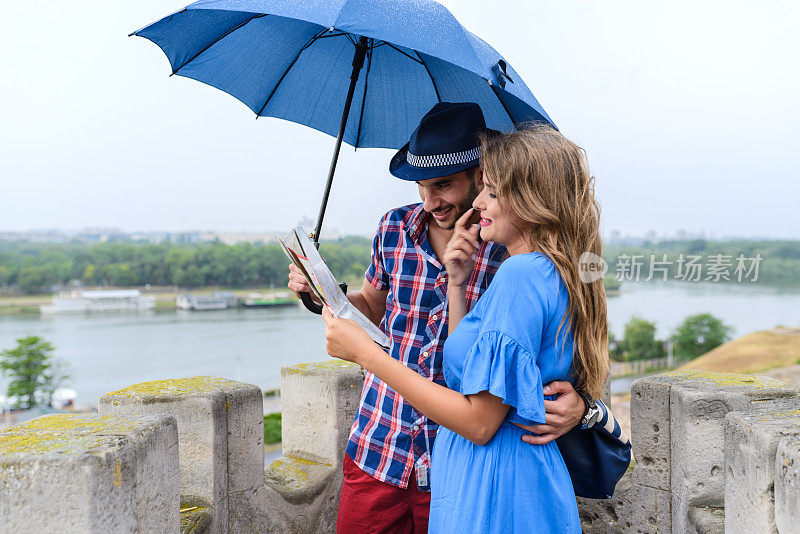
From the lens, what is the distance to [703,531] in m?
2.35

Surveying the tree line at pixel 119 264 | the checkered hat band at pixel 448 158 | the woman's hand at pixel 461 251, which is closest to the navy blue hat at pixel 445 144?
the checkered hat band at pixel 448 158

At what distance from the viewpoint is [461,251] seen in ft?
6.57

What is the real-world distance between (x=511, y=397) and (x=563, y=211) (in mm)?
474

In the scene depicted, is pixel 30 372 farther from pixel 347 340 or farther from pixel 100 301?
pixel 347 340

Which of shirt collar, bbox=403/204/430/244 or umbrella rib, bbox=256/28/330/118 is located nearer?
shirt collar, bbox=403/204/430/244

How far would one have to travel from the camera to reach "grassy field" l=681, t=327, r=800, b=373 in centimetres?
5398

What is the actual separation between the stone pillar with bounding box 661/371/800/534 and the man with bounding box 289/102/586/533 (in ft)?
3.22

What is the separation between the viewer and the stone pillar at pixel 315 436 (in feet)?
9.26

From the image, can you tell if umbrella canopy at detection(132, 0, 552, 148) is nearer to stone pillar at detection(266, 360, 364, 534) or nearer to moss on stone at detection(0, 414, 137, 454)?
stone pillar at detection(266, 360, 364, 534)

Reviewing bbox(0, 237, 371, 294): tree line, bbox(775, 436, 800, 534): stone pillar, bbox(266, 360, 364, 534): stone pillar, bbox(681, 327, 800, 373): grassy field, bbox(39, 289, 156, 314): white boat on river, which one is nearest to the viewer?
bbox(775, 436, 800, 534): stone pillar

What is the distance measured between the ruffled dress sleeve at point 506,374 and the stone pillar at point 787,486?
1.62 ft

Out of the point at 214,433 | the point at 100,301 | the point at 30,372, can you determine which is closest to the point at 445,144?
the point at 214,433

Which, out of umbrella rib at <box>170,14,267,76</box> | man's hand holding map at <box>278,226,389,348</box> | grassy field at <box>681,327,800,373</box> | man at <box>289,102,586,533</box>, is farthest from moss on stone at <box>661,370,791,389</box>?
grassy field at <box>681,327,800,373</box>

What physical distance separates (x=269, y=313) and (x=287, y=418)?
80.7 meters
